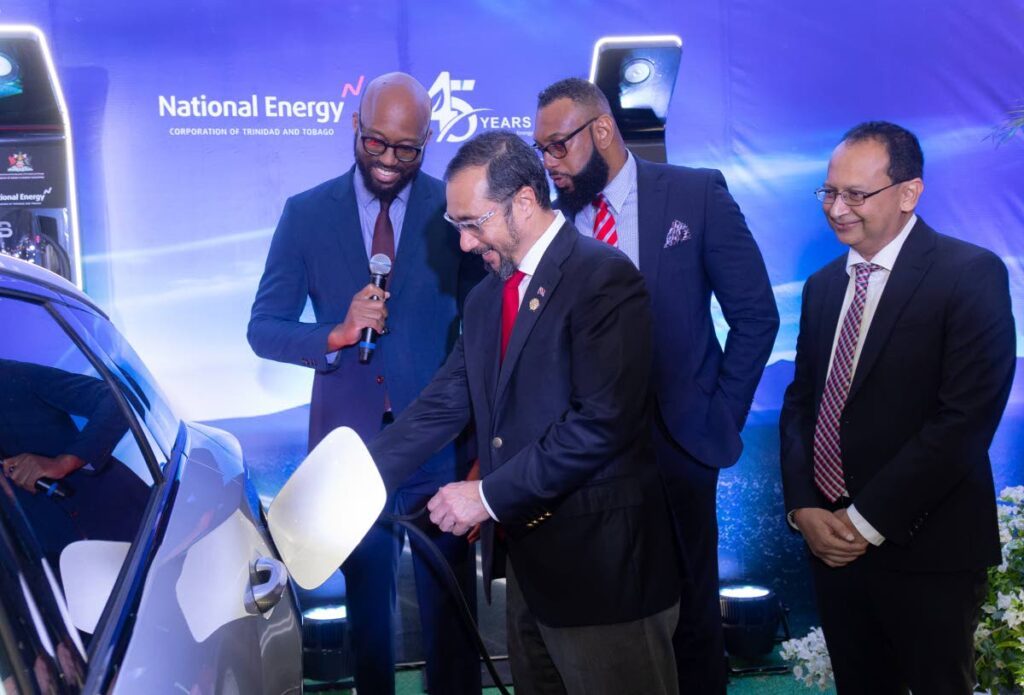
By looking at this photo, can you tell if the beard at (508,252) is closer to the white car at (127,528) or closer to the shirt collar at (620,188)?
the white car at (127,528)

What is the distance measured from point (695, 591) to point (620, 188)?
1.38m

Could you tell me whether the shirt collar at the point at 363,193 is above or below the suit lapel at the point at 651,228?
above

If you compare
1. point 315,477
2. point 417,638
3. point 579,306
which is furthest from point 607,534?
point 417,638

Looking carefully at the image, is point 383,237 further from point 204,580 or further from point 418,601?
point 204,580

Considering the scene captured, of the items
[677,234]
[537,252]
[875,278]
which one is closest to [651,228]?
[677,234]

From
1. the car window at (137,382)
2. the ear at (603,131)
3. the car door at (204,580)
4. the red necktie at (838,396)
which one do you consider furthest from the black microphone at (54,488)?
the ear at (603,131)

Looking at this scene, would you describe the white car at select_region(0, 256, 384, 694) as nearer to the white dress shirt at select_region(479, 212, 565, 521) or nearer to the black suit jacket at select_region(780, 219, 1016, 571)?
the white dress shirt at select_region(479, 212, 565, 521)

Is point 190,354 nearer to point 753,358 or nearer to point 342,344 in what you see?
point 342,344

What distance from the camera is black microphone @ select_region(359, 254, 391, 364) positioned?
10.4ft

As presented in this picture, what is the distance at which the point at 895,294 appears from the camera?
8.80ft

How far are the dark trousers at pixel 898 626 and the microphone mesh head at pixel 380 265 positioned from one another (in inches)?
61.8

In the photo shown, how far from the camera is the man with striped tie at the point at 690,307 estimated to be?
3.30m

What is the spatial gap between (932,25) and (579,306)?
326 centimetres

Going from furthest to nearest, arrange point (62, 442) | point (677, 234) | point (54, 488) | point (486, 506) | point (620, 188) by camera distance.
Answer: point (620, 188), point (677, 234), point (486, 506), point (62, 442), point (54, 488)
